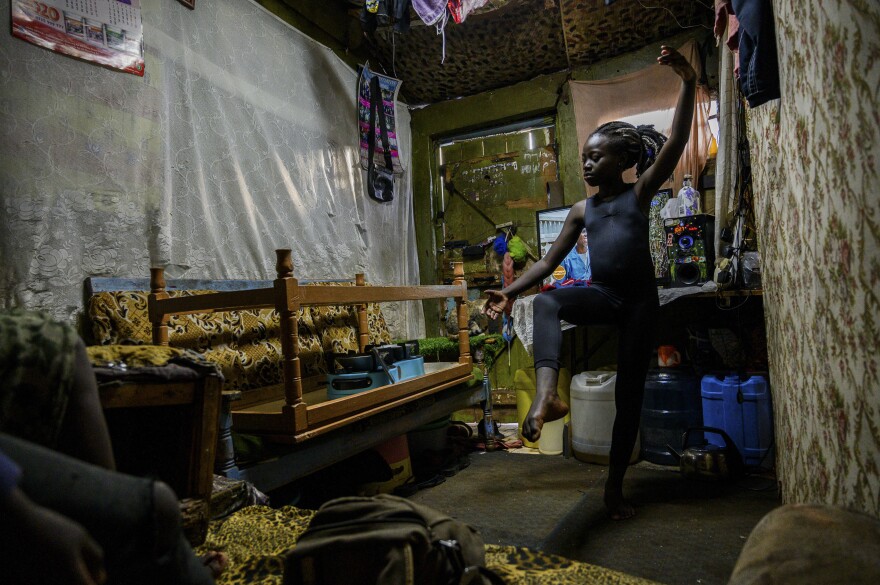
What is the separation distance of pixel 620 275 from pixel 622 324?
0.77 feet

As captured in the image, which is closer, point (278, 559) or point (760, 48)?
point (278, 559)

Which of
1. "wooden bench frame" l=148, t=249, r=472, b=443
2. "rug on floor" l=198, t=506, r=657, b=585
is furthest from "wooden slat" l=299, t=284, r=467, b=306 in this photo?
→ "rug on floor" l=198, t=506, r=657, b=585

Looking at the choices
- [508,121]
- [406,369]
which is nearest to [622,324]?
[406,369]

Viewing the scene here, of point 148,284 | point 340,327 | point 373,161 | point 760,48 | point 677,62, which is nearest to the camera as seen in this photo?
point 760,48

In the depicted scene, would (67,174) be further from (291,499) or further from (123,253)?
(291,499)

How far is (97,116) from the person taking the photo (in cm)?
274

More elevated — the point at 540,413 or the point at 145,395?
the point at 145,395

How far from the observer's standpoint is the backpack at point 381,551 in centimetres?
109

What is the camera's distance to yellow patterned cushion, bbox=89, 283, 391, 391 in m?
2.55

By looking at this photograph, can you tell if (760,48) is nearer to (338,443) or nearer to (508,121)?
(338,443)

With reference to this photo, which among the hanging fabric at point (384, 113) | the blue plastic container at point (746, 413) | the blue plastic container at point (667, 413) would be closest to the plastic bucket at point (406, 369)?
the blue plastic container at point (667, 413)

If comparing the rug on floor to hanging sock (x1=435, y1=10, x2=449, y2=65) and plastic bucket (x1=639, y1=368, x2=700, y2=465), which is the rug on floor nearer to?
plastic bucket (x1=639, y1=368, x2=700, y2=465)

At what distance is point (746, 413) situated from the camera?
10.3ft

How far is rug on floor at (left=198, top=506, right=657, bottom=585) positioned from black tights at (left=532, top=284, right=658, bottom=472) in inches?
34.5
